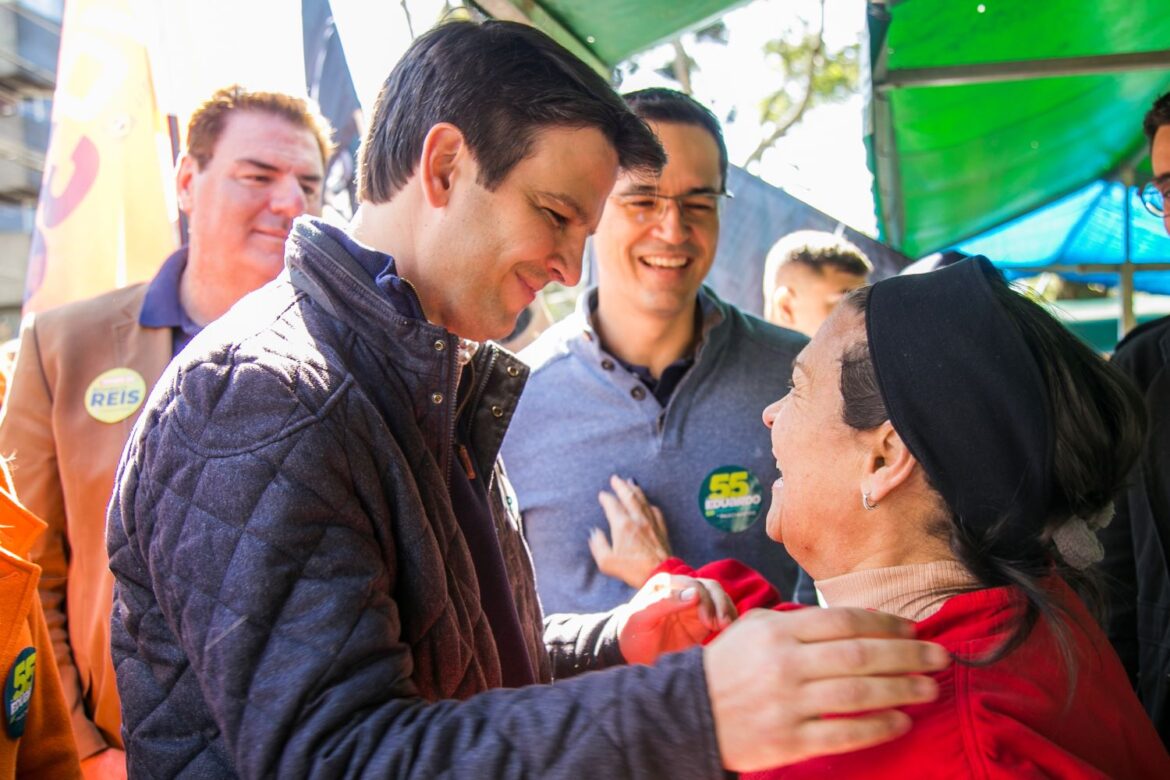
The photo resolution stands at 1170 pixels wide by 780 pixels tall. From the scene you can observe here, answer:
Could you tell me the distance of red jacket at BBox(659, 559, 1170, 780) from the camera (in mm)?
1254

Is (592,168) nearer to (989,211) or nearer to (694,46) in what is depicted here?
(989,211)

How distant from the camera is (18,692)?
5.21 feet

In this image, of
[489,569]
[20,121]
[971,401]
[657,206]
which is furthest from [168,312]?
[20,121]

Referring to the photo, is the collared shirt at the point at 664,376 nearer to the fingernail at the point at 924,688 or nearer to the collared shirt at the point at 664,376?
the collared shirt at the point at 664,376

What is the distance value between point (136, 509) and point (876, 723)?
901 millimetres

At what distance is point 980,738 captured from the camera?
4.11ft

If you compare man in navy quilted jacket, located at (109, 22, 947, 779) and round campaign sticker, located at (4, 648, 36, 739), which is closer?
man in navy quilted jacket, located at (109, 22, 947, 779)

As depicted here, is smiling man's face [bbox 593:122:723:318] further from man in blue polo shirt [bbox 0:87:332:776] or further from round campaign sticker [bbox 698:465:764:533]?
man in blue polo shirt [bbox 0:87:332:776]

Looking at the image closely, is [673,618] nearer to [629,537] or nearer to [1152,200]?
[629,537]

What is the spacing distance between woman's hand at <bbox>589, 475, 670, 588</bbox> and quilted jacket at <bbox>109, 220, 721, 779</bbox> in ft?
3.57

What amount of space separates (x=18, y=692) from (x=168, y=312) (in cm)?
132

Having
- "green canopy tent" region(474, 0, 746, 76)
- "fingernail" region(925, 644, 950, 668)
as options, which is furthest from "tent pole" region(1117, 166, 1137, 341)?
"fingernail" region(925, 644, 950, 668)

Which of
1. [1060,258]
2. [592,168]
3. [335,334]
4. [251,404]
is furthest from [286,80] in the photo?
[1060,258]

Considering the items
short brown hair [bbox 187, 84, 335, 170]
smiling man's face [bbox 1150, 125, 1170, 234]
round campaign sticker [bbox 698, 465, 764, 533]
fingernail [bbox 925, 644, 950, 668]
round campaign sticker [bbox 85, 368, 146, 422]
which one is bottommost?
fingernail [bbox 925, 644, 950, 668]
